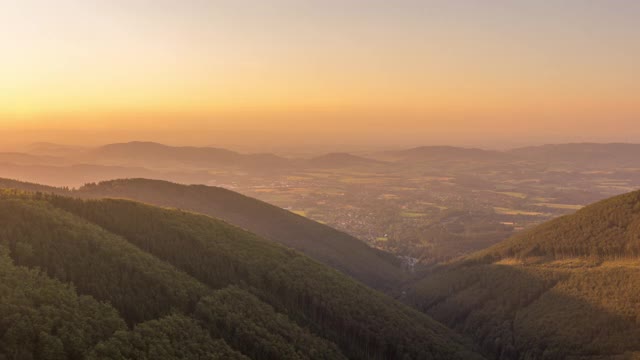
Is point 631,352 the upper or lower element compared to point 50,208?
lower

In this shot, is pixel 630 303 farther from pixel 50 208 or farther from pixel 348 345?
pixel 50 208

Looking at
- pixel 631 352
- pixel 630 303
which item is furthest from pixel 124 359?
pixel 630 303

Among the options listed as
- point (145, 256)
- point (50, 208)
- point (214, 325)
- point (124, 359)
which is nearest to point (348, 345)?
point (214, 325)

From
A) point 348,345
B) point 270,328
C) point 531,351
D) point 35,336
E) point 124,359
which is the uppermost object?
point 35,336

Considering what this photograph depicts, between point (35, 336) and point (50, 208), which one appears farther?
point (50, 208)

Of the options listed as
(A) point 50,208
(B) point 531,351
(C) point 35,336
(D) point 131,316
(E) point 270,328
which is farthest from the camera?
(B) point 531,351

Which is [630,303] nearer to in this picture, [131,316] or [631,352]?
[631,352]

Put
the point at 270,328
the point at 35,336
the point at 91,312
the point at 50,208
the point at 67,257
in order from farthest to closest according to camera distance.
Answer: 1. the point at 50,208
2. the point at 270,328
3. the point at 67,257
4. the point at 91,312
5. the point at 35,336
